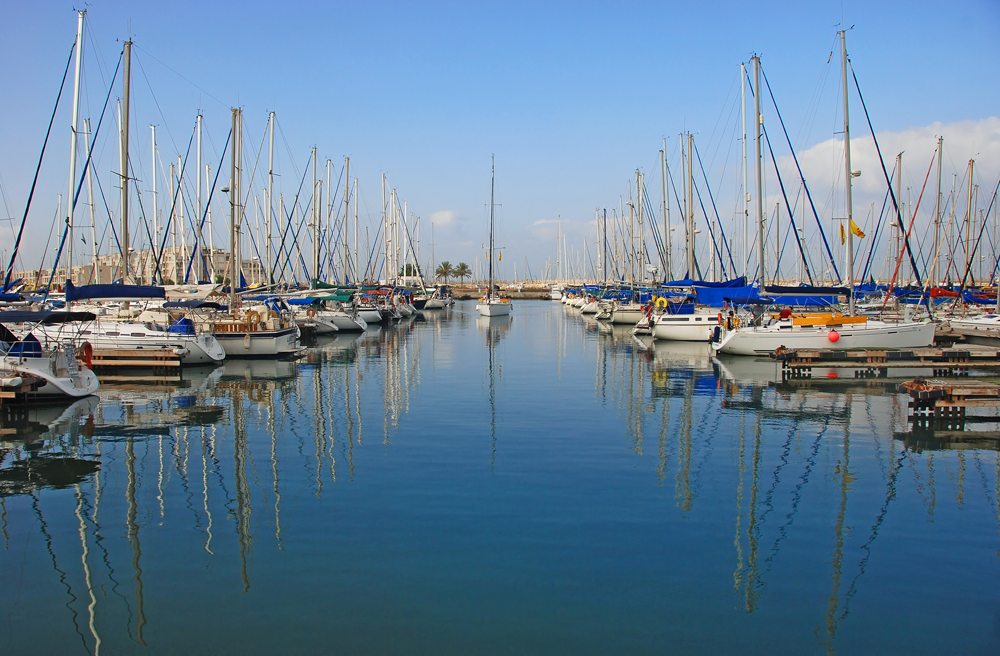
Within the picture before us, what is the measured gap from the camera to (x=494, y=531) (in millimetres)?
9898

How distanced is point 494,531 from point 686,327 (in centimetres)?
3276

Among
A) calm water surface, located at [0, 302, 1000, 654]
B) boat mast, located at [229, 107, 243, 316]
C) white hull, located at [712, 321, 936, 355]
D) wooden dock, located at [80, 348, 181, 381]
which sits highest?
boat mast, located at [229, 107, 243, 316]

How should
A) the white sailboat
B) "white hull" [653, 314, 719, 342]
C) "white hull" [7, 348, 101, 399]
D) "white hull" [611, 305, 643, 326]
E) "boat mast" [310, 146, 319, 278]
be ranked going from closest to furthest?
the white sailboat, "white hull" [7, 348, 101, 399], "white hull" [653, 314, 719, 342], "boat mast" [310, 146, 319, 278], "white hull" [611, 305, 643, 326]

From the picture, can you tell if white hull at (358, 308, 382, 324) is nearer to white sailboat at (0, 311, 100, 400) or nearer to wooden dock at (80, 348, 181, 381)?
wooden dock at (80, 348, 181, 381)

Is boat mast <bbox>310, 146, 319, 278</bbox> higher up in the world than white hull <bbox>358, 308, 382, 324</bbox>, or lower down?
higher up

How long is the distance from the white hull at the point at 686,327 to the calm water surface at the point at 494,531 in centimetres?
2059

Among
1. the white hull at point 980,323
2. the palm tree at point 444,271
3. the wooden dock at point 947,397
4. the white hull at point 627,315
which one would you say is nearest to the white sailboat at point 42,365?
the wooden dock at point 947,397

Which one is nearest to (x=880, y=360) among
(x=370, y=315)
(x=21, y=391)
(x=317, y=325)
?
(x=21, y=391)

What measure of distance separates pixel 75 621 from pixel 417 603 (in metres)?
3.31

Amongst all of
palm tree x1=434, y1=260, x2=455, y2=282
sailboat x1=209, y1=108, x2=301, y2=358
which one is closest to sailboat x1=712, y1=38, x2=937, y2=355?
sailboat x1=209, y1=108, x2=301, y2=358

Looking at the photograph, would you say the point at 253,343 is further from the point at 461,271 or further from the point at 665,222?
the point at 461,271

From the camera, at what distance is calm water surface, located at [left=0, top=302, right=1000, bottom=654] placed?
7.30 m

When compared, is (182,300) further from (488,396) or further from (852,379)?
(852,379)

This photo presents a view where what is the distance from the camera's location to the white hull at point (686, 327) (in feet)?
133
